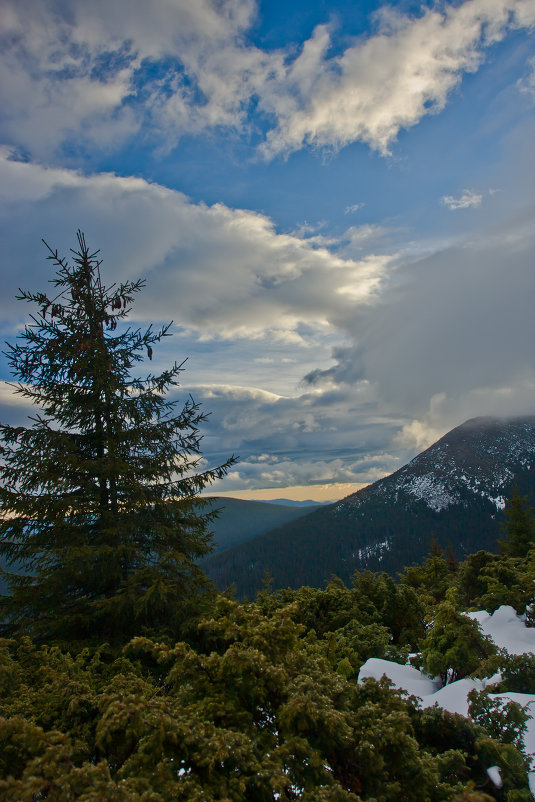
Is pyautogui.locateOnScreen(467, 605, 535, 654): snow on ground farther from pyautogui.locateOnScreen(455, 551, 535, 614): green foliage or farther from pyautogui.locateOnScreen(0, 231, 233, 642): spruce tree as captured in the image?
pyautogui.locateOnScreen(0, 231, 233, 642): spruce tree

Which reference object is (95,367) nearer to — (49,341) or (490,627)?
(49,341)

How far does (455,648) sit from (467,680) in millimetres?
623

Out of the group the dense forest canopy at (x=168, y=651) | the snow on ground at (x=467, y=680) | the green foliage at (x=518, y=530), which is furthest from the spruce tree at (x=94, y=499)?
the green foliage at (x=518, y=530)

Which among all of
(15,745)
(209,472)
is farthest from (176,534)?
(15,745)

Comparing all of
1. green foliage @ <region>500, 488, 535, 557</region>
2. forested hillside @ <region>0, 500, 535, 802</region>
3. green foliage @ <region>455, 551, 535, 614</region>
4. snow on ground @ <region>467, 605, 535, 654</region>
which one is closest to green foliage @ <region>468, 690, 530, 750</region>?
forested hillside @ <region>0, 500, 535, 802</region>

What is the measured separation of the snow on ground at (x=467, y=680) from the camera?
6.02 m

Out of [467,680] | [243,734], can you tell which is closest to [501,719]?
[467,680]

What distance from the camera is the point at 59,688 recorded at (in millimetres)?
4461

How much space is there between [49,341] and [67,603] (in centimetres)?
598

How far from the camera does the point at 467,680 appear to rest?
7277 mm

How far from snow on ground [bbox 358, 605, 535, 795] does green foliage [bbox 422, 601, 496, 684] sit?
35cm

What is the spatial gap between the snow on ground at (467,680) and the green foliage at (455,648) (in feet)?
1.16

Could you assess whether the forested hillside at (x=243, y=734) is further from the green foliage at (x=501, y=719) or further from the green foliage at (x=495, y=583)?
the green foliage at (x=495, y=583)

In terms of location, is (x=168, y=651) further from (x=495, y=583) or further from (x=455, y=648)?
(x=495, y=583)
